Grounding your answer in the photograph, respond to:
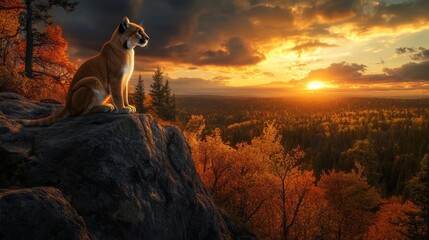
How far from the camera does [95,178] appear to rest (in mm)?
7676

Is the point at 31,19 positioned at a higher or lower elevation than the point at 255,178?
higher

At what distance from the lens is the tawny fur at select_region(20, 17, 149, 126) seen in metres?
8.68

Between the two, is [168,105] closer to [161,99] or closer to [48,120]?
[161,99]

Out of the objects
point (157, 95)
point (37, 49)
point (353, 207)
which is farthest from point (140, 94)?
point (353, 207)

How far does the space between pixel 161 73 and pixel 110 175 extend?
55.0 meters

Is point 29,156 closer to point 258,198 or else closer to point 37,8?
point 37,8

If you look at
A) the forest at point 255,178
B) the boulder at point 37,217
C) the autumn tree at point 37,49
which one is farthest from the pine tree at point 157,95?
the boulder at point 37,217

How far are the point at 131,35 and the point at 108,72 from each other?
1.38 metres

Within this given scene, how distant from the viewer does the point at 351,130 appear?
568ft

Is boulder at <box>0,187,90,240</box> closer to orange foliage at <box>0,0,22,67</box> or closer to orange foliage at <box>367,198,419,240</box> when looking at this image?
orange foliage at <box>0,0,22,67</box>

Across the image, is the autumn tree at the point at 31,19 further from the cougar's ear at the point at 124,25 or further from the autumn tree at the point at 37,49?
the cougar's ear at the point at 124,25

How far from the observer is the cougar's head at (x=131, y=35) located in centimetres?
882

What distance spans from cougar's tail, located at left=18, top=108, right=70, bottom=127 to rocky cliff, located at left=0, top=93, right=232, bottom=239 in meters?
0.16

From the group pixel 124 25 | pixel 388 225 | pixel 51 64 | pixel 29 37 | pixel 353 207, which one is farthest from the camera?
pixel 353 207
